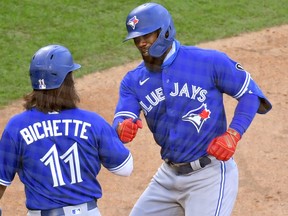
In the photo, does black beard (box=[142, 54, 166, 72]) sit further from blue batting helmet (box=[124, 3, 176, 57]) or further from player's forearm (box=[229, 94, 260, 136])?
player's forearm (box=[229, 94, 260, 136])

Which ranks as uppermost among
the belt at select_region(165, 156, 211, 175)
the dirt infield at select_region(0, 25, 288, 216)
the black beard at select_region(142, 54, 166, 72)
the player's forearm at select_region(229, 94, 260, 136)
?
the black beard at select_region(142, 54, 166, 72)

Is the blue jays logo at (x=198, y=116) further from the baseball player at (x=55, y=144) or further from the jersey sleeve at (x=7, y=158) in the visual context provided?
the jersey sleeve at (x=7, y=158)

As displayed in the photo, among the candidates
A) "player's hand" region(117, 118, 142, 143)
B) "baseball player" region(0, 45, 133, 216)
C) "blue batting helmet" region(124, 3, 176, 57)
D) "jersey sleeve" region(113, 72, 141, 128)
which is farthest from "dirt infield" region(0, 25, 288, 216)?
"baseball player" region(0, 45, 133, 216)

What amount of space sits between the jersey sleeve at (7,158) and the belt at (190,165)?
3.87ft

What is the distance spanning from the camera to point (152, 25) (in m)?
5.21

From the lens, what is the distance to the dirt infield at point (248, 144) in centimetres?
712

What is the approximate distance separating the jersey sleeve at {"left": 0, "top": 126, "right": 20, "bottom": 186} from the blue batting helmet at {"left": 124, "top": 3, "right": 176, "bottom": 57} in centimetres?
107

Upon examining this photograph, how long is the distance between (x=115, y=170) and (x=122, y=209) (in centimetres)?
227

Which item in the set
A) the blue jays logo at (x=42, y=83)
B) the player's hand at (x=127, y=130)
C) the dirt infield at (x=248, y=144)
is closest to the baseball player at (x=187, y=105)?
the player's hand at (x=127, y=130)

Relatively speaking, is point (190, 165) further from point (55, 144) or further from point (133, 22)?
point (55, 144)

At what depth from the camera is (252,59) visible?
984 cm

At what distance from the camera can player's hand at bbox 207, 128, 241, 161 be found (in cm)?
507

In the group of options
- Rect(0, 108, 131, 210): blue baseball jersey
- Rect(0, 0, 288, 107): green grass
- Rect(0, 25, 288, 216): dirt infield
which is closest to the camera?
Rect(0, 108, 131, 210): blue baseball jersey

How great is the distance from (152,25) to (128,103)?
54 cm
